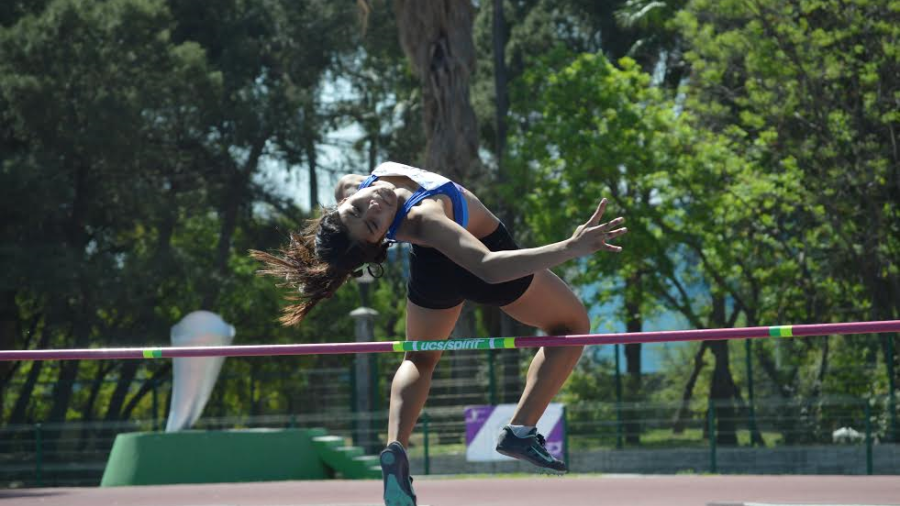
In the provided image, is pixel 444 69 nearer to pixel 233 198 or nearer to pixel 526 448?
pixel 233 198

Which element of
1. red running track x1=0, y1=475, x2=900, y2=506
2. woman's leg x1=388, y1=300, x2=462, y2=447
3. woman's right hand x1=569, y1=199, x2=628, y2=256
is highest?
woman's right hand x1=569, y1=199, x2=628, y2=256

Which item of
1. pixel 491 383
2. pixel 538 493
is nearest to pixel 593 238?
pixel 538 493

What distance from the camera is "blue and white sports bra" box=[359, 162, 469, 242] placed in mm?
5234

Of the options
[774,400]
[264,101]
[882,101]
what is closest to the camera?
[774,400]

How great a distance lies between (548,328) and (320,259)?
Answer: 115 centimetres

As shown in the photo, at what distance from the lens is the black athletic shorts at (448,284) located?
5.33 metres

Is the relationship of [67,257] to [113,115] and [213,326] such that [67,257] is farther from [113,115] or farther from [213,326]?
[213,326]

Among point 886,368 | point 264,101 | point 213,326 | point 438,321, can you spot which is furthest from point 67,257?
point 438,321

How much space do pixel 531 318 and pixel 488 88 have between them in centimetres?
2674

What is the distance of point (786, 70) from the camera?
20750 mm

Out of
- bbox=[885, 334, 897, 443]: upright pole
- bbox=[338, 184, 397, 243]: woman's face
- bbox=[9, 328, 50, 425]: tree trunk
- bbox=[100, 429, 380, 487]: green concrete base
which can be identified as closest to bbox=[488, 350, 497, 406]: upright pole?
bbox=[100, 429, 380, 487]: green concrete base

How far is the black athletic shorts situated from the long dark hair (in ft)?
0.63

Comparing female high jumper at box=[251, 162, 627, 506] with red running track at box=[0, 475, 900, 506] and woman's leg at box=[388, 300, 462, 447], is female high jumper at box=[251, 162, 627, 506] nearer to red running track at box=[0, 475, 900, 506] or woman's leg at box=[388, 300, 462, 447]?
woman's leg at box=[388, 300, 462, 447]

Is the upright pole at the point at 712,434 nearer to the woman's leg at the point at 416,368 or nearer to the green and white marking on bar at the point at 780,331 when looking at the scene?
the green and white marking on bar at the point at 780,331
